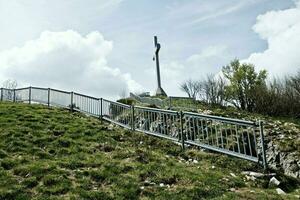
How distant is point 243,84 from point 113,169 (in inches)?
1187

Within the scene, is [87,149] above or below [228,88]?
below

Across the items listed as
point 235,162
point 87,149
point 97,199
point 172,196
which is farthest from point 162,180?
point 87,149

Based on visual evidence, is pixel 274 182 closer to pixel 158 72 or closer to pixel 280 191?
pixel 280 191

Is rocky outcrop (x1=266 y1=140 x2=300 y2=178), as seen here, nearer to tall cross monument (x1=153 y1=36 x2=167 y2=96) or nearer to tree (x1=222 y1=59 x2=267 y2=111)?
tree (x1=222 y1=59 x2=267 y2=111)

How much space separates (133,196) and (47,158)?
3410 millimetres

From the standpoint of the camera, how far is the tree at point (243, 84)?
29.6 metres

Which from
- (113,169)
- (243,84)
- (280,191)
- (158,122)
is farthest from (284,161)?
(243,84)

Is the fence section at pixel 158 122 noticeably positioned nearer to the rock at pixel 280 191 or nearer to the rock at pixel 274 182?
the rock at pixel 274 182

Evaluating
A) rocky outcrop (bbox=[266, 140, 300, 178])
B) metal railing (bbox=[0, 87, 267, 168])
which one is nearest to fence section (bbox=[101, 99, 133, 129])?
metal railing (bbox=[0, 87, 267, 168])

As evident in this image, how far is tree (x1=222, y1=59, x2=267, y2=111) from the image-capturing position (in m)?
29.6

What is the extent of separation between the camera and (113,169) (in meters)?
8.70

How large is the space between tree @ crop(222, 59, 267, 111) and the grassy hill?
18.8 meters

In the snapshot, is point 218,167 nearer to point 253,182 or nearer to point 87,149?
point 253,182

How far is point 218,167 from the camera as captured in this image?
921 cm
